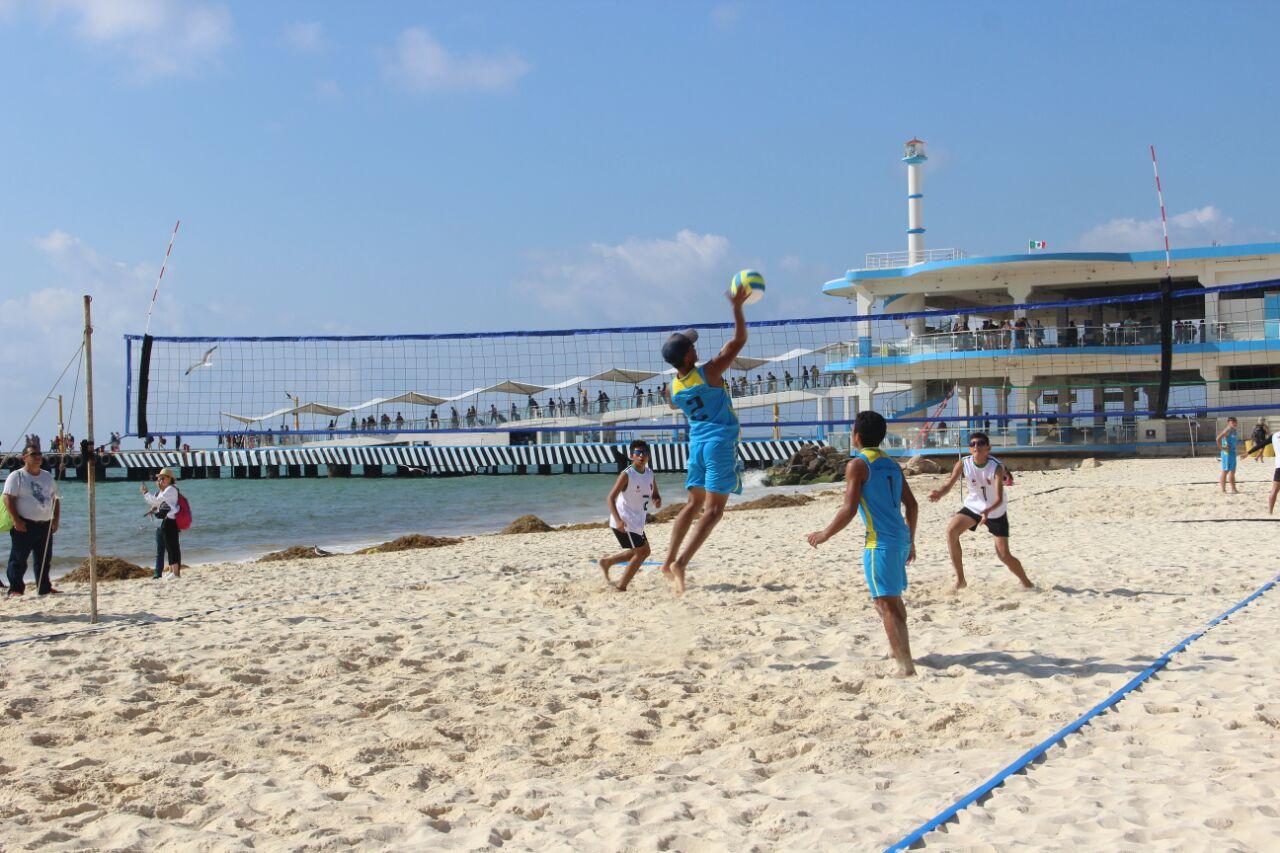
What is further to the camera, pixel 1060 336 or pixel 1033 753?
pixel 1060 336

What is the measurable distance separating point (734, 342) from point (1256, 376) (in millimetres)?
24762

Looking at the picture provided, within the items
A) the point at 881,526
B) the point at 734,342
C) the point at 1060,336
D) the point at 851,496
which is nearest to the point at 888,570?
the point at 881,526

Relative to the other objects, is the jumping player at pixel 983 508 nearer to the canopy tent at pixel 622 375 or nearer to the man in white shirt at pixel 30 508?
the man in white shirt at pixel 30 508

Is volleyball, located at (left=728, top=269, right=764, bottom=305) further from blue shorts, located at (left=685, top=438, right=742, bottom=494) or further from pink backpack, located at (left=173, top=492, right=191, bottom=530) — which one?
pink backpack, located at (left=173, top=492, right=191, bottom=530)

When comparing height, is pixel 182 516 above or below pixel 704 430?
below

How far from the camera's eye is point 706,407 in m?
5.84

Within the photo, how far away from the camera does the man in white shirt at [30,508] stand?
7340mm

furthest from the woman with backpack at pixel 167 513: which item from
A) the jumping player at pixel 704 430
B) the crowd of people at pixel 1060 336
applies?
the crowd of people at pixel 1060 336

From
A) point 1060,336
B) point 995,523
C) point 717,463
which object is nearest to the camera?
point 717,463

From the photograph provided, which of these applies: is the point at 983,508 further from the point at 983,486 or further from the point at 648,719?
the point at 648,719

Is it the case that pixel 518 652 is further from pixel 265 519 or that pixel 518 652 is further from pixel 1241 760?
pixel 265 519

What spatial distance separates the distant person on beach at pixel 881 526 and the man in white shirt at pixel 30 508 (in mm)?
5749

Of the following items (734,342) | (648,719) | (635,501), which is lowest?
(648,719)

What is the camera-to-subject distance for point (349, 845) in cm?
278
